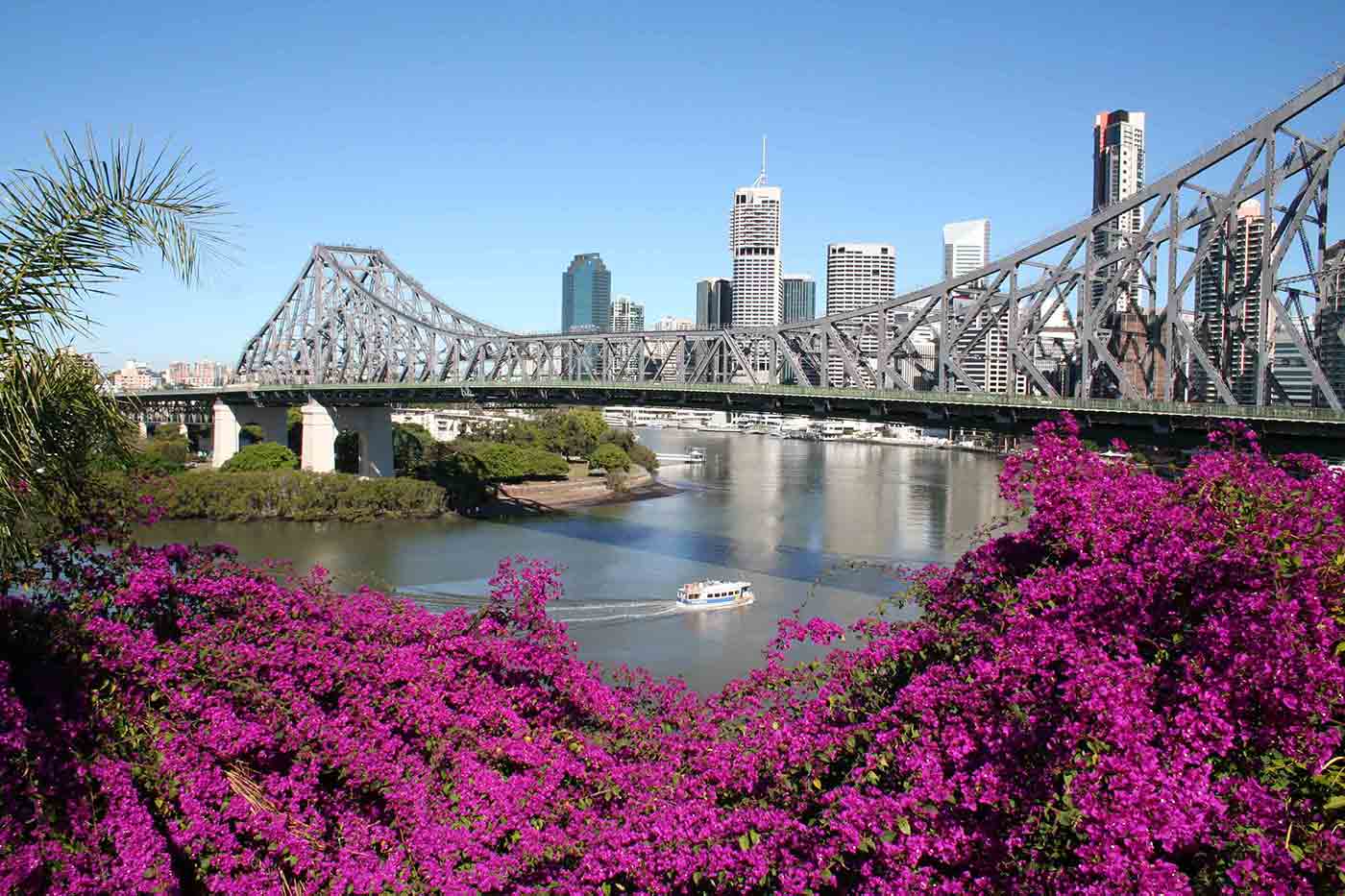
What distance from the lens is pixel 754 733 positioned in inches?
174

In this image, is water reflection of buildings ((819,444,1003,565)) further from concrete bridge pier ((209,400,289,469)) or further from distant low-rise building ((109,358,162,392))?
concrete bridge pier ((209,400,289,469))

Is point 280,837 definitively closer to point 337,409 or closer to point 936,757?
point 936,757

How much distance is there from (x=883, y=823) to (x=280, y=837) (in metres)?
2.18

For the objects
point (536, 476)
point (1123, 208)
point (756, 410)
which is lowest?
point (536, 476)

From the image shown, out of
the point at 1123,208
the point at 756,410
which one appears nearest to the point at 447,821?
the point at 1123,208

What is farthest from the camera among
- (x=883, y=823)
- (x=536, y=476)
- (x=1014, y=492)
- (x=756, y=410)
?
(x=536, y=476)

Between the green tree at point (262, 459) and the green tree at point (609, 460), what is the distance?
8917 millimetres

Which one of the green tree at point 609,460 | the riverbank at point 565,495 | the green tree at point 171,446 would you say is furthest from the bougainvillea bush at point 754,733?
the green tree at point 609,460

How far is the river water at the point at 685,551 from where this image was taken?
13.2 meters

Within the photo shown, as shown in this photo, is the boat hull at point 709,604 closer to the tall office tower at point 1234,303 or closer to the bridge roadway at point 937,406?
the bridge roadway at point 937,406

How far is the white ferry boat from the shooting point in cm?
1460

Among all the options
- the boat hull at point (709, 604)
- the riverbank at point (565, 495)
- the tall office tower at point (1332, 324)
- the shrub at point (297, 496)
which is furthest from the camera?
the riverbank at point (565, 495)

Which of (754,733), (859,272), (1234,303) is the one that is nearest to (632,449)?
(1234,303)

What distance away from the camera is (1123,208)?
16.3m
